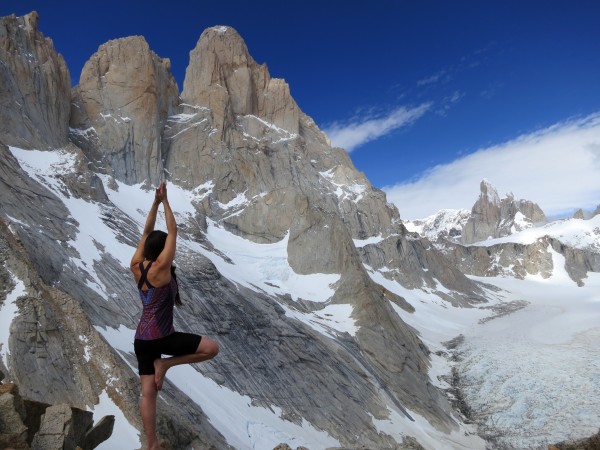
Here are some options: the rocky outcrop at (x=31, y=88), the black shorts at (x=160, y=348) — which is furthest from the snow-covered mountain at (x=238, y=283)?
the black shorts at (x=160, y=348)

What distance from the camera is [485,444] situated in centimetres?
3669

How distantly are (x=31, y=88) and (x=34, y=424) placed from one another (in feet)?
186

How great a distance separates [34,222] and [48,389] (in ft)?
61.6

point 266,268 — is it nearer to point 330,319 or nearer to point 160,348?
point 330,319

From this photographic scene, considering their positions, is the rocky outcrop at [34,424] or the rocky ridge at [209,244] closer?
the rocky outcrop at [34,424]

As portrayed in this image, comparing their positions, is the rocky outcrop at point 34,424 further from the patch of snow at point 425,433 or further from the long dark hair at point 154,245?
the patch of snow at point 425,433

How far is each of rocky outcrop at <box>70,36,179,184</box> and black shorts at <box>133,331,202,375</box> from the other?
6636 centimetres

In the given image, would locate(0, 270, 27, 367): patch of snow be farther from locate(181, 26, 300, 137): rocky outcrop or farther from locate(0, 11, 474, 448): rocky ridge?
locate(181, 26, 300, 137): rocky outcrop

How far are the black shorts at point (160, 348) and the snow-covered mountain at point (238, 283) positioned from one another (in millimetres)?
4526

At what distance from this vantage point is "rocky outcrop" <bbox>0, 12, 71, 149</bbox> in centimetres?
4947

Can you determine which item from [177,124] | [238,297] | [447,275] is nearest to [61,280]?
[238,297]

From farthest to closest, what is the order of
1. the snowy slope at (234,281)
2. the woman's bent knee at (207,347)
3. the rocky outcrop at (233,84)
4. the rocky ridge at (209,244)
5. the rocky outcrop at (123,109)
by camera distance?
1. the rocky outcrop at (233,84)
2. the rocky outcrop at (123,109)
3. the snowy slope at (234,281)
4. the rocky ridge at (209,244)
5. the woman's bent knee at (207,347)

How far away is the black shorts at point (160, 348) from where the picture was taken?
6.19 meters

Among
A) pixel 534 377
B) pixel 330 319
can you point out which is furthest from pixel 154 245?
pixel 534 377
